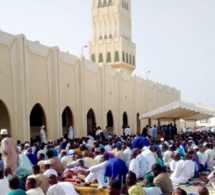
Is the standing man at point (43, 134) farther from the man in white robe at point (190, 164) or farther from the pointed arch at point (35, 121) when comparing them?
the man in white robe at point (190, 164)

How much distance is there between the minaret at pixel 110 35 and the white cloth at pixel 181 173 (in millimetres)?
28605

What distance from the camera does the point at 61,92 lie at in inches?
787

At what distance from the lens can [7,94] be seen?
16016mm

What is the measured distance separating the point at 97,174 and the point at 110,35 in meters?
31.3

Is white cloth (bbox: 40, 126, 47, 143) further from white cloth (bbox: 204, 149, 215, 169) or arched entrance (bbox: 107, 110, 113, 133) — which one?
arched entrance (bbox: 107, 110, 113, 133)

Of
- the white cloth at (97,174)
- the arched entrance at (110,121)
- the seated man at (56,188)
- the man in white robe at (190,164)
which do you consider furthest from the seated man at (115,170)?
the arched entrance at (110,121)

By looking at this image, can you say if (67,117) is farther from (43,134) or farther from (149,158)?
(149,158)

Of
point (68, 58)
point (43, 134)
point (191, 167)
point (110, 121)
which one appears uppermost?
point (68, 58)

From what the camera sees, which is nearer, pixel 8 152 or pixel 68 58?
pixel 8 152

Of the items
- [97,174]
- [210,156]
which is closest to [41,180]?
Answer: [97,174]

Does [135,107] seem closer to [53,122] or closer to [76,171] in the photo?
[53,122]

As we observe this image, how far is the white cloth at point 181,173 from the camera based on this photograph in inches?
395

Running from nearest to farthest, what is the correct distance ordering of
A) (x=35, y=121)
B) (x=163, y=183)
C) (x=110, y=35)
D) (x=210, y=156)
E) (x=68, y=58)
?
(x=163, y=183), (x=210, y=156), (x=68, y=58), (x=35, y=121), (x=110, y=35)

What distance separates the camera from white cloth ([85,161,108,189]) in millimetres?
8867
